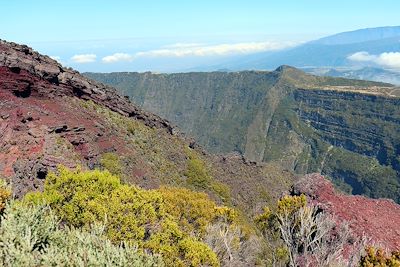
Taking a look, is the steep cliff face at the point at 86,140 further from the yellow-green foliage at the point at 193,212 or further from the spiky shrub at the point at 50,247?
the spiky shrub at the point at 50,247

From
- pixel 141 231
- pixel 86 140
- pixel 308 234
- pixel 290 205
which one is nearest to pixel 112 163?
pixel 86 140

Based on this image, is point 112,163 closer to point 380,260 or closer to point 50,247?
point 50,247

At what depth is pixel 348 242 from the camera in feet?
106

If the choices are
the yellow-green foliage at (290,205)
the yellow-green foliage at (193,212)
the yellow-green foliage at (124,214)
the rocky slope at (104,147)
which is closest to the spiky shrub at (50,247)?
the yellow-green foliage at (124,214)

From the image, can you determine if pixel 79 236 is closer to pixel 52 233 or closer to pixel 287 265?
pixel 52 233

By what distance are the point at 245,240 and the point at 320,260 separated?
8.33 metres

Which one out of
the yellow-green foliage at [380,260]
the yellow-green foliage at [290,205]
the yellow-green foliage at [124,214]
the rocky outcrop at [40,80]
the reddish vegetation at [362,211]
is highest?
the rocky outcrop at [40,80]

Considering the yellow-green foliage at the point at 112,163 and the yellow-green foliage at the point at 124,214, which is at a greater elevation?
the yellow-green foliage at the point at 124,214

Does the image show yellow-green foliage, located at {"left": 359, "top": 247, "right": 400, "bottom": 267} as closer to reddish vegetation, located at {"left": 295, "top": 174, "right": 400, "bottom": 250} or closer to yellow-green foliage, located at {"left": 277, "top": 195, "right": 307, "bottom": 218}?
reddish vegetation, located at {"left": 295, "top": 174, "right": 400, "bottom": 250}

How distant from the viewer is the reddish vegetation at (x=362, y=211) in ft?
109

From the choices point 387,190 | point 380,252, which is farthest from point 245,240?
point 387,190

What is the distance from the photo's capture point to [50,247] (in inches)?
706

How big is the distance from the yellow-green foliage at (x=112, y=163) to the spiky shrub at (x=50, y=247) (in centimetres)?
3168

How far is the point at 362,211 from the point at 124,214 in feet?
70.5
